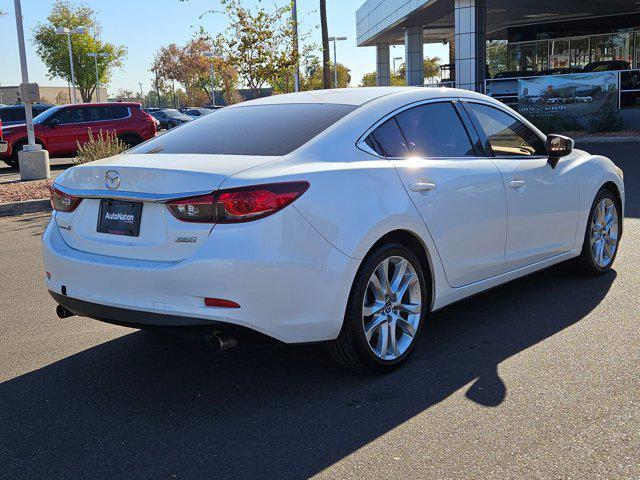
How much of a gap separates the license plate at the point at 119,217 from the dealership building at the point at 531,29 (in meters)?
30.7

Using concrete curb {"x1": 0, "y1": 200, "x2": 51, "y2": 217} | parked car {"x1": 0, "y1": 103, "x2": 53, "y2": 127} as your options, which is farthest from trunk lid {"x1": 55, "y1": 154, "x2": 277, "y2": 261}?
parked car {"x1": 0, "y1": 103, "x2": 53, "y2": 127}

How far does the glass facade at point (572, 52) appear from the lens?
142 ft

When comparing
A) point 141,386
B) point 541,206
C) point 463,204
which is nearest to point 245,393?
point 141,386

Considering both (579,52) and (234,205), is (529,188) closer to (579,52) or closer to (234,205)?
(234,205)

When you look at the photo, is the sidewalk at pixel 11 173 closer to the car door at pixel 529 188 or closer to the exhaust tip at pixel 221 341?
the car door at pixel 529 188

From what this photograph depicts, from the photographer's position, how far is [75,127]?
21531mm

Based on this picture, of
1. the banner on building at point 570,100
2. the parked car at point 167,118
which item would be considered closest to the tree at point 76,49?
the parked car at point 167,118

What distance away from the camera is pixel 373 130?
14.5 ft

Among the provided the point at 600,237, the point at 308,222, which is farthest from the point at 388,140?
the point at 600,237

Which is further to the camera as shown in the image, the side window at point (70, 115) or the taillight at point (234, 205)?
the side window at point (70, 115)

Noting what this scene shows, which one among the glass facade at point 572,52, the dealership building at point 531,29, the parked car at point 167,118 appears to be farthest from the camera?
the parked car at point 167,118

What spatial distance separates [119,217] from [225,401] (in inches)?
44.5

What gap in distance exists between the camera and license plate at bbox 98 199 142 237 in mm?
3900

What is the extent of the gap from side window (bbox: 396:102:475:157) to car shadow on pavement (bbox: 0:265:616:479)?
123 cm
